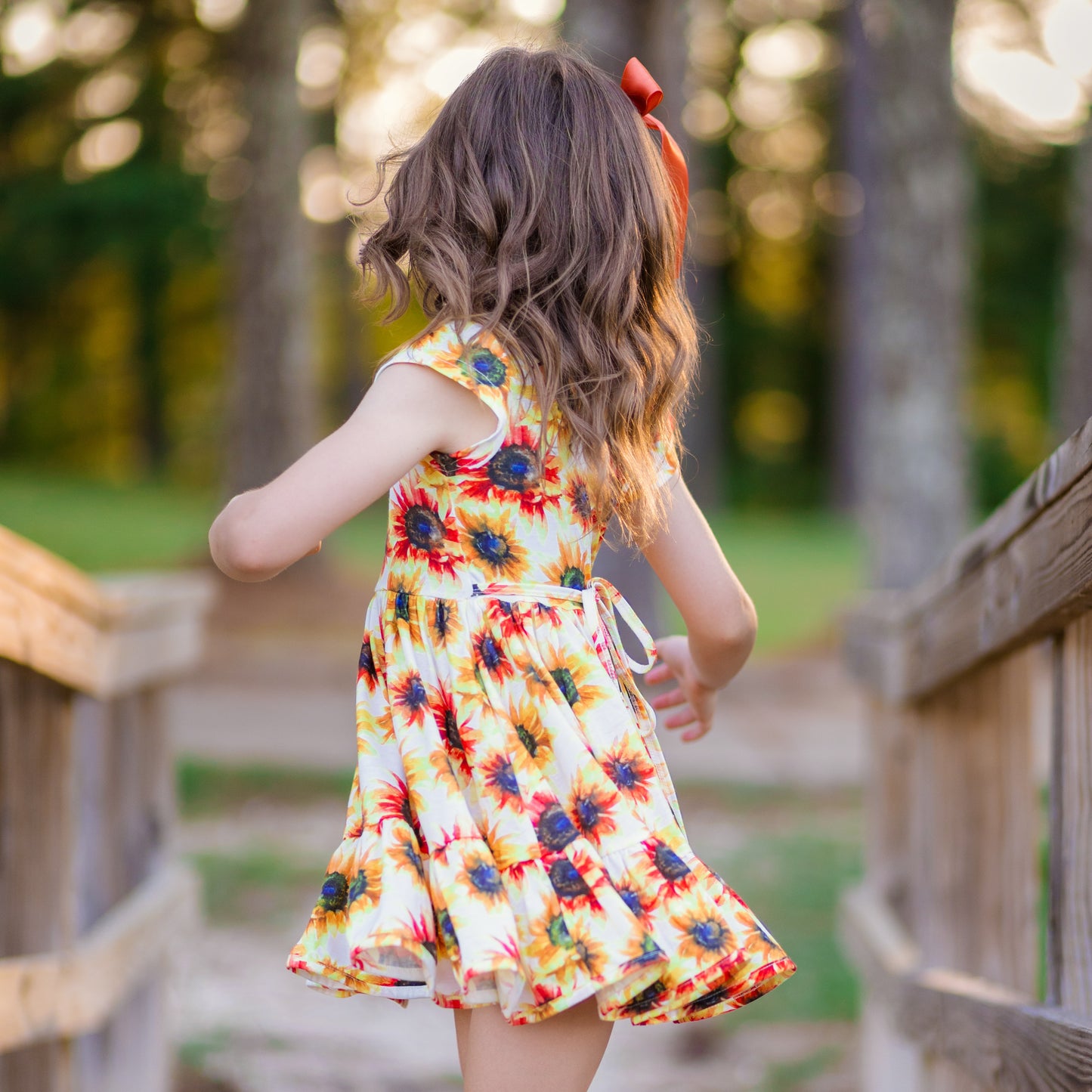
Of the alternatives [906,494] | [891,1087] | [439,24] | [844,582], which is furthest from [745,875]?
A: [439,24]

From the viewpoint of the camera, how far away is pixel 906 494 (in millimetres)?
8055

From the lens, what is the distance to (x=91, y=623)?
8.12 ft

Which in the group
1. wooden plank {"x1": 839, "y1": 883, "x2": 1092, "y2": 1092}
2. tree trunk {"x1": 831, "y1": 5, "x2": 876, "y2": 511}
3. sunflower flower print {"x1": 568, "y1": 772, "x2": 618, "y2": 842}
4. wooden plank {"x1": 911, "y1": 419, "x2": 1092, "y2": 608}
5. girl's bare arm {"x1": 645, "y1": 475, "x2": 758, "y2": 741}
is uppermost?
tree trunk {"x1": 831, "y1": 5, "x2": 876, "y2": 511}

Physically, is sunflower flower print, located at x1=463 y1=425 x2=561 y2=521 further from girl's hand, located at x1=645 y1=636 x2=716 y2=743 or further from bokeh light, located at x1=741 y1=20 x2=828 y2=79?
bokeh light, located at x1=741 y1=20 x2=828 y2=79

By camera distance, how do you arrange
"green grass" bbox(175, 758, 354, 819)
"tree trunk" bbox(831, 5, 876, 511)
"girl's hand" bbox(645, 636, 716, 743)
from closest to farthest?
"girl's hand" bbox(645, 636, 716, 743) < "green grass" bbox(175, 758, 354, 819) < "tree trunk" bbox(831, 5, 876, 511)

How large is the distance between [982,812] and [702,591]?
1223 mm

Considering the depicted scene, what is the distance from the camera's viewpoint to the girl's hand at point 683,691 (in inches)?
74.5

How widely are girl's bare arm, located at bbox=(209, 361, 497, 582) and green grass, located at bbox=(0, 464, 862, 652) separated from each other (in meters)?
8.46

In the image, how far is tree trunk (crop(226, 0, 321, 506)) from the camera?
9.51 meters

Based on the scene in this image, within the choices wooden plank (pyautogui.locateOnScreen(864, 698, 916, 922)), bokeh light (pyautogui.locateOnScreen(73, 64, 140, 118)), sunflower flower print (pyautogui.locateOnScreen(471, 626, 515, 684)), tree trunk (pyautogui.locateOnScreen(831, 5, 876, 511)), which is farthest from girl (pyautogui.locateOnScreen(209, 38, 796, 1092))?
tree trunk (pyautogui.locateOnScreen(831, 5, 876, 511))

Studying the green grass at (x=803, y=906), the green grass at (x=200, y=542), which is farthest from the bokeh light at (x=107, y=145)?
the green grass at (x=803, y=906)

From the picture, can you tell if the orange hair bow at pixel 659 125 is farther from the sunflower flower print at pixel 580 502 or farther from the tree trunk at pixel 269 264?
the tree trunk at pixel 269 264

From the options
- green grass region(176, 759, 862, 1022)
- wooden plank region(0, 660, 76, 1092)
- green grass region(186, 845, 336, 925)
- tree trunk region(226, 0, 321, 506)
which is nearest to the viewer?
wooden plank region(0, 660, 76, 1092)

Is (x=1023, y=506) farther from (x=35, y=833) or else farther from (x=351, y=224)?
(x=351, y=224)
